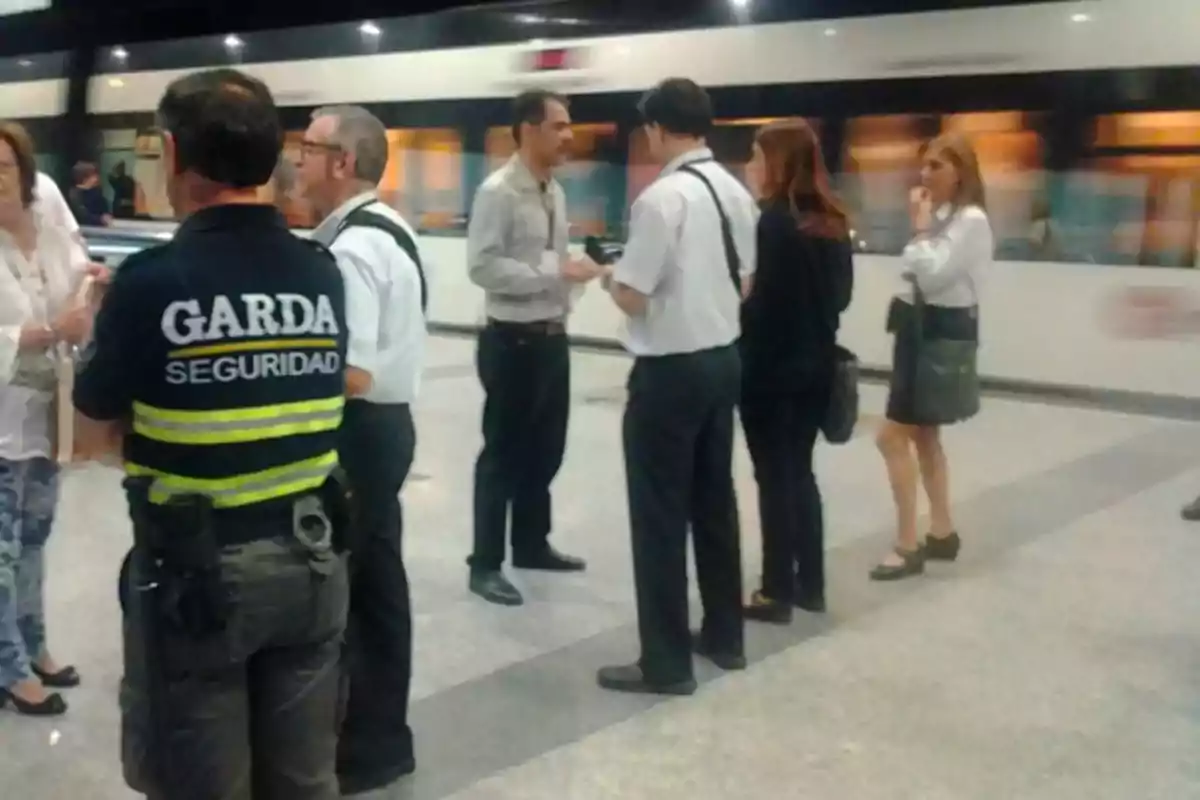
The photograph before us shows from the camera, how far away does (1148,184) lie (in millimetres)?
7898

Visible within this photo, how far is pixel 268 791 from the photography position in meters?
2.11

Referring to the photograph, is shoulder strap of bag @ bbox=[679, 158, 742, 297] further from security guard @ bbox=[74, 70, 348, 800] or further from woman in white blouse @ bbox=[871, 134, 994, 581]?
security guard @ bbox=[74, 70, 348, 800]

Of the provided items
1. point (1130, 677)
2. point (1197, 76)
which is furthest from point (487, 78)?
point (1130, 677)

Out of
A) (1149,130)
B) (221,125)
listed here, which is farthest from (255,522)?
(1149,130)

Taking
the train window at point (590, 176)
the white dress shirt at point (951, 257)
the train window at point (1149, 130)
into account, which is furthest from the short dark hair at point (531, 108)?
the train window at point (590, 176)

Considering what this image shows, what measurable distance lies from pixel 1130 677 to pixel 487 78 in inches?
292

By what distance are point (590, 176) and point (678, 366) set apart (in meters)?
6.65

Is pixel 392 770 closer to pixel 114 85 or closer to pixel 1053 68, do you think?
pixel 1053 68

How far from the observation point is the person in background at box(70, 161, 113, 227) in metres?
8.99

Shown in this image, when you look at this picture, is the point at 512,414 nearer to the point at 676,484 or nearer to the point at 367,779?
the point at 676,484

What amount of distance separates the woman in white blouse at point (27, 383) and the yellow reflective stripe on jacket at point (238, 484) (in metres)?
1.27

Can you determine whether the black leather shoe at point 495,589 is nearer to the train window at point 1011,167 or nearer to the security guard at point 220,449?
the security guard at point 220,449

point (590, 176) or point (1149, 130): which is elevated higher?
point (1149, 130)

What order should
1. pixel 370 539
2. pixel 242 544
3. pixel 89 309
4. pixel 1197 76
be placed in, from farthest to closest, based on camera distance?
pixel 1197 76
pixel 89 309
pixel 370 539
pixel 242 544
